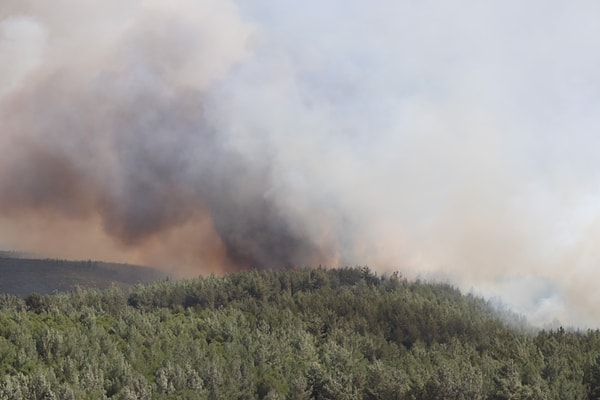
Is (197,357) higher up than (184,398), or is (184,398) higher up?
(197,357)

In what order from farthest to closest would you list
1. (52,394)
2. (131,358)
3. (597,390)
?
1. (131,358)
2. (597,390)
3. (52,394)

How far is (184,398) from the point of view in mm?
151000

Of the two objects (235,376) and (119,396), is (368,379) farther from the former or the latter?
(119,396)

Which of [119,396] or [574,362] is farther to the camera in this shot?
[574,362]

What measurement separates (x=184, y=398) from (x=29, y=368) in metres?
48.8

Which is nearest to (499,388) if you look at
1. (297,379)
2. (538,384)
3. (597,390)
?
(538,384)

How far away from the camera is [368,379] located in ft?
568

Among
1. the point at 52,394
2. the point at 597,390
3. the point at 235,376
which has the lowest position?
the point at 52,394

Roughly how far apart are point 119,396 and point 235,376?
36722 mm

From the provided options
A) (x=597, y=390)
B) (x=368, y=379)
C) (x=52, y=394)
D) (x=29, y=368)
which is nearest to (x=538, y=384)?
(x=597, y=390)

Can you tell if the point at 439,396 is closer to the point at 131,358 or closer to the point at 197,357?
Result: the point at 197,357

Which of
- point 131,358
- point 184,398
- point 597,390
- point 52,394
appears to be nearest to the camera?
point 52,394

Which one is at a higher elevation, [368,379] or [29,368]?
[368,379]

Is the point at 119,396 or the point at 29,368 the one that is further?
the point at 29,368
